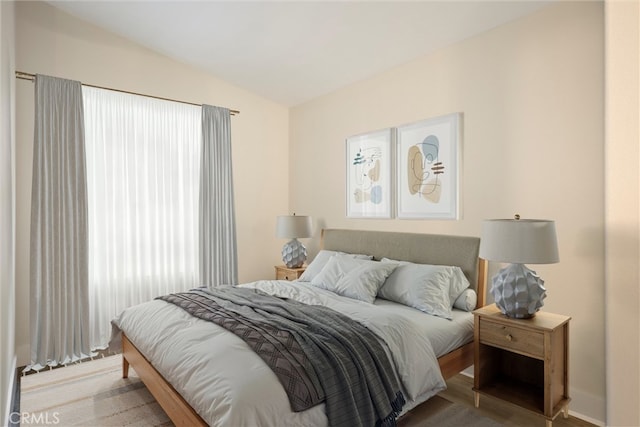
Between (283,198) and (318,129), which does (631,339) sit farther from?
(283,198)

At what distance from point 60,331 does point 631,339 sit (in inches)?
165

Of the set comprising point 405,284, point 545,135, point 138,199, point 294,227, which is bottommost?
point 405,284

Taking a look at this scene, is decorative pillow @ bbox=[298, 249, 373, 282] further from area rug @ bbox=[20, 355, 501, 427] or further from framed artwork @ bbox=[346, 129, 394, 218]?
area rug @ bbox=[20, 355, 501, 427]

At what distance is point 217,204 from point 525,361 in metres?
3.34

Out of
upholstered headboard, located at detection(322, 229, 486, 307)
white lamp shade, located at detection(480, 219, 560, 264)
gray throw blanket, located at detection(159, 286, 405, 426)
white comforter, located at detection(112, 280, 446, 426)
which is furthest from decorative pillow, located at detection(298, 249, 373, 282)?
white lamp shade, located at detection(480, 219, 560, 264)

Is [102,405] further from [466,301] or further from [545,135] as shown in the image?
[545,135]

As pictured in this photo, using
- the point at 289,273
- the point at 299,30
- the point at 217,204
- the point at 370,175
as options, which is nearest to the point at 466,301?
the point at 370,175

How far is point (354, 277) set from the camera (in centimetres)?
308

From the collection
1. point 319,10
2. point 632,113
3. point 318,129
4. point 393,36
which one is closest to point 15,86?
point 319,10

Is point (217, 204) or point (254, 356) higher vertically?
point (217, 204)

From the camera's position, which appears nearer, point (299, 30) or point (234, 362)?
point (234, 362)

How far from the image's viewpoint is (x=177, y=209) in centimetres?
412

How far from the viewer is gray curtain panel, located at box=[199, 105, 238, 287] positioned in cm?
423

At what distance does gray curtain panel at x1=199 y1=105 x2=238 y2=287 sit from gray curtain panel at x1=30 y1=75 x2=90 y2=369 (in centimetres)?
118
